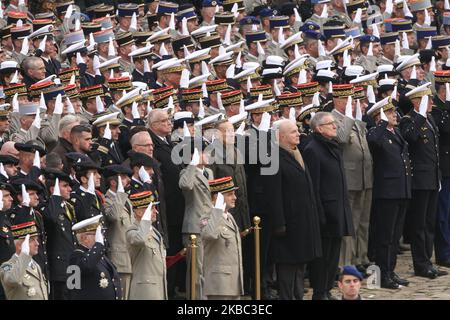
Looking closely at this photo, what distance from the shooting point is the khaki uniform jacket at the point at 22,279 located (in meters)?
15.1

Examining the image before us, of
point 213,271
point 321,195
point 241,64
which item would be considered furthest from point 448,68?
point 213,271

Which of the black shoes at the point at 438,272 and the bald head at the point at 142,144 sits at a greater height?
the bald head at the point at 142,144

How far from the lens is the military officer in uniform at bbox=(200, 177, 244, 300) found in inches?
665

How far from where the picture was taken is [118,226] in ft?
54.8

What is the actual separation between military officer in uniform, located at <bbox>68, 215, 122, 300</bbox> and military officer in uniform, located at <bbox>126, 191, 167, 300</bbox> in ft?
2.38

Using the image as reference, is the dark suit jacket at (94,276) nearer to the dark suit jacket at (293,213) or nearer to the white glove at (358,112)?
the dark suit jacket at (293,213)

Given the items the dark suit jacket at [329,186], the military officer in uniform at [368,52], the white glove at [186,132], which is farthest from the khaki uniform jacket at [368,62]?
the white glove at [186,132]

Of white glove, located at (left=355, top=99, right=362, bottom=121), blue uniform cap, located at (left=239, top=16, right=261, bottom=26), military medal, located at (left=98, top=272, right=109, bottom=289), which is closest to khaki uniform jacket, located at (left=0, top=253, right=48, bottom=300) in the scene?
military medal, located at (left=98, top=272, right=109, bottom=289)

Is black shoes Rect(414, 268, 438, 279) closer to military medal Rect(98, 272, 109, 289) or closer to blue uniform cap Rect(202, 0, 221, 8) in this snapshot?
military medal Rect(98, 272, 109, 289)

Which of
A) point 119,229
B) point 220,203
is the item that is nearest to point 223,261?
point 220,203

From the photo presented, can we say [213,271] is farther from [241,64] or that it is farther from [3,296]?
[241,64]

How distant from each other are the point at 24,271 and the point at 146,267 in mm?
1607

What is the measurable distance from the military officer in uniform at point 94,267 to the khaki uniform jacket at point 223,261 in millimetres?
1690

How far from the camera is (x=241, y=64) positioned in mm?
22688
